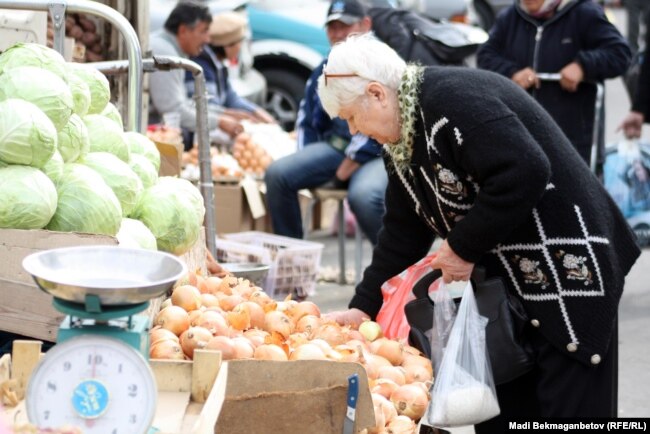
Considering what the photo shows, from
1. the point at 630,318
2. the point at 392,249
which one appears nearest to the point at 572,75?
the point at 630,318

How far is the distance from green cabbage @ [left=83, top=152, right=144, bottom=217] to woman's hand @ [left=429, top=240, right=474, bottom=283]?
38.0 inches

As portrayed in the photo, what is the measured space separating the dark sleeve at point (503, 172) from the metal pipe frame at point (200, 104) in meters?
1.47

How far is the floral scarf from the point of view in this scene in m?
3.04

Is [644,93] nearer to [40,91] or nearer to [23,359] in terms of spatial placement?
[40,91]

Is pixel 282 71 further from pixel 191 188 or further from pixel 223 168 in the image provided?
pixel 191 188

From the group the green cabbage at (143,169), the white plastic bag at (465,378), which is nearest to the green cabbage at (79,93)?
the green cabbage at (143,169)

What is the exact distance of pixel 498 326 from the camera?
3.15 meters

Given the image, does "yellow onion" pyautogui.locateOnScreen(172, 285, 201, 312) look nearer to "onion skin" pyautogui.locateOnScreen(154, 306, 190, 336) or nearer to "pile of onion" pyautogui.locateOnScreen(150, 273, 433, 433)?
"pile of onion" pyautogui.locateOnScreen(150, 273, 433, 433)

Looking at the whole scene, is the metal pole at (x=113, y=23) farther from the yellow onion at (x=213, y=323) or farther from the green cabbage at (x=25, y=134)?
the yellow onion at (x=213, y=323)

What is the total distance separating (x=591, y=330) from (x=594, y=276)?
0.16 metres

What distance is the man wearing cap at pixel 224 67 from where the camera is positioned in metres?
8.15

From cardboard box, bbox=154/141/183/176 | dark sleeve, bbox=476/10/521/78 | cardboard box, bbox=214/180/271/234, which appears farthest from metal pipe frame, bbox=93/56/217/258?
dark sleeve, bbox=476/10/521/78

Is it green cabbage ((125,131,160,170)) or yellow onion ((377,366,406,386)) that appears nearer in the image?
yellow onion ((377,366,406,386))

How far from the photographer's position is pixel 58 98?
3.03m
